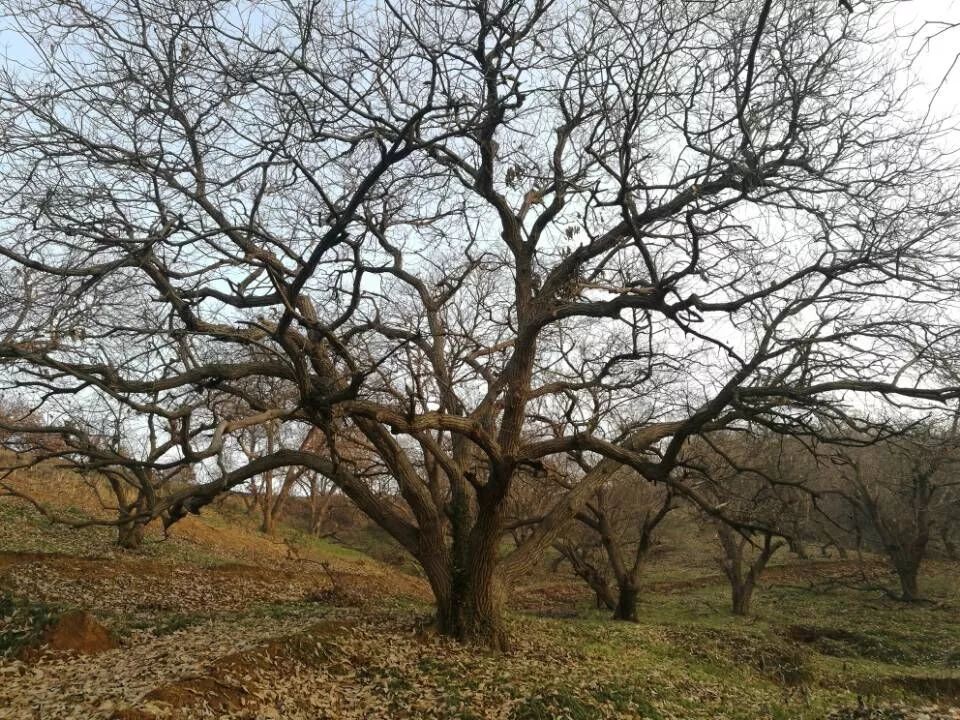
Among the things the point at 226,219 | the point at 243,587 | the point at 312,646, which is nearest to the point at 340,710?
the point at 312,646

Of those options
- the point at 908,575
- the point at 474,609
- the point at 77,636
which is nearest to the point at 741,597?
the point at 908,575

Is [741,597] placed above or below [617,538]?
below

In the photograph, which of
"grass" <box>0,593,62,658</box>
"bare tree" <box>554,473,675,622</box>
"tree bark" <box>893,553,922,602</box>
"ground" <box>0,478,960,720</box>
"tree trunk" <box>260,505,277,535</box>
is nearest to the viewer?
"ground" <box>0,478,960,720</box>

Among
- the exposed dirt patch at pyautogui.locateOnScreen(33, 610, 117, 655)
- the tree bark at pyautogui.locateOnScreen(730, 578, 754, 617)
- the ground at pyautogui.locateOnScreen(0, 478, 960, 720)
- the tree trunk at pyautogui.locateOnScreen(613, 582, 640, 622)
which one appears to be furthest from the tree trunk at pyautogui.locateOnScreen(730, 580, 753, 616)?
the exposed dirt patch at pyautogui.locateOnScreen(33, 610, 117, 655)

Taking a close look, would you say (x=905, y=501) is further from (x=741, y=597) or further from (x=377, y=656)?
(x=377, y=656)

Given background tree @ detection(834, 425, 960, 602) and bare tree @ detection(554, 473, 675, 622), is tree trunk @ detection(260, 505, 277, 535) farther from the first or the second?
background tree @ detection(834, 425, 960, 602)

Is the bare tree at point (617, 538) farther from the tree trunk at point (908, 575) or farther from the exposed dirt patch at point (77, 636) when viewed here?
the tree trunk at point (908, 575)

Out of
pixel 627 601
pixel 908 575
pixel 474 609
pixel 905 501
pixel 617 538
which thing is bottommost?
pixel 627 601

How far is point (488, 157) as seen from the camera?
8234 mm

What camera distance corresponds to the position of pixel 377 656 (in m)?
8.00

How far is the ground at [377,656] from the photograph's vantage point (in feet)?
20.6

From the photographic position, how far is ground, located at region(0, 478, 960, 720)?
628 centimetres

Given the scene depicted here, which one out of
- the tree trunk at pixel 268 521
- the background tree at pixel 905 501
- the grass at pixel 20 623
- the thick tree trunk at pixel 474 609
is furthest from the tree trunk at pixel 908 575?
the tree trunk at pixel 268 521

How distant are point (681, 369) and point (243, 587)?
1097 cm
